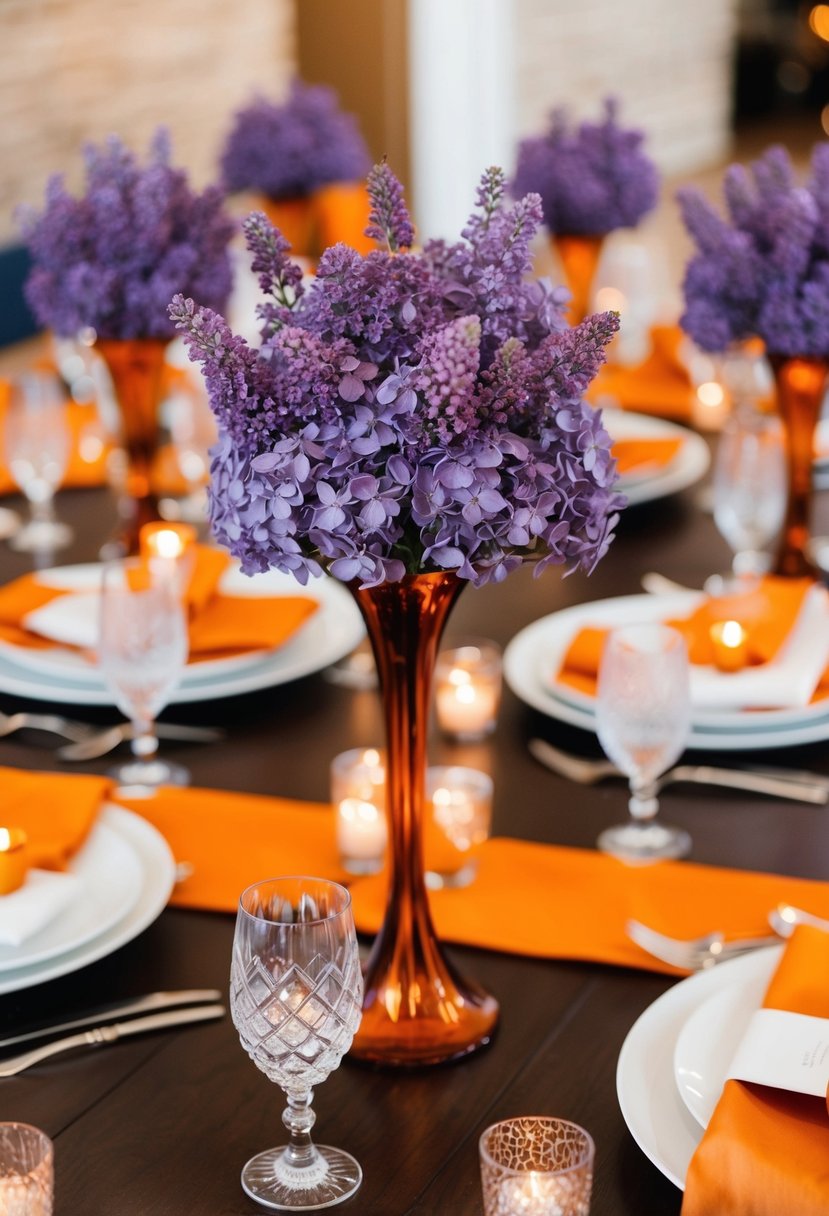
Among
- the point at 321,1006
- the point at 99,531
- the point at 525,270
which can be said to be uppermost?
the point at 525,270

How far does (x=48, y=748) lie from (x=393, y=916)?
625mm

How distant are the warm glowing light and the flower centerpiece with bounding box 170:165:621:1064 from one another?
11.3 meters

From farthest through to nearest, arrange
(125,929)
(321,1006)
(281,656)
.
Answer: (281,656), (125,929), (321,1006)

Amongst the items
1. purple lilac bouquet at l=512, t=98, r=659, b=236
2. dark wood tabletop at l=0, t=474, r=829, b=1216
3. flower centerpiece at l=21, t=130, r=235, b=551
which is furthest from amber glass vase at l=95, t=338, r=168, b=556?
purple lilac bouquet at l=512, t=98, r=659, b=236

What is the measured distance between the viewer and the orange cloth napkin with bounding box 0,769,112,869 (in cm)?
139

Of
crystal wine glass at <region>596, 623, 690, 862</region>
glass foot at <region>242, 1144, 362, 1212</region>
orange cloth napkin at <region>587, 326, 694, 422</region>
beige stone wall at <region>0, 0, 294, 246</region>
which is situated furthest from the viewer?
beige stone wall at <region>0, 0, 294, 246</region>

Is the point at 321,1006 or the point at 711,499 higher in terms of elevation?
the point at 321,1006

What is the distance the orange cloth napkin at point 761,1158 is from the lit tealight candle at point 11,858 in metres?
0.58

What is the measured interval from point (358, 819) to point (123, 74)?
4.56m

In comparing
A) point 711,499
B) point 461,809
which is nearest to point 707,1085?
point 461,809

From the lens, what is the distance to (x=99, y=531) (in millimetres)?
2414

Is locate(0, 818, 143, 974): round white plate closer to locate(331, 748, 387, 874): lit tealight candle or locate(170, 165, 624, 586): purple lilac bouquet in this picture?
locate(331, 748, 387, 874): lit tealight candle

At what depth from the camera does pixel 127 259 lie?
2.11 metres

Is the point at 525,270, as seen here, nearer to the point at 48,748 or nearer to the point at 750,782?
the point at 750,782
